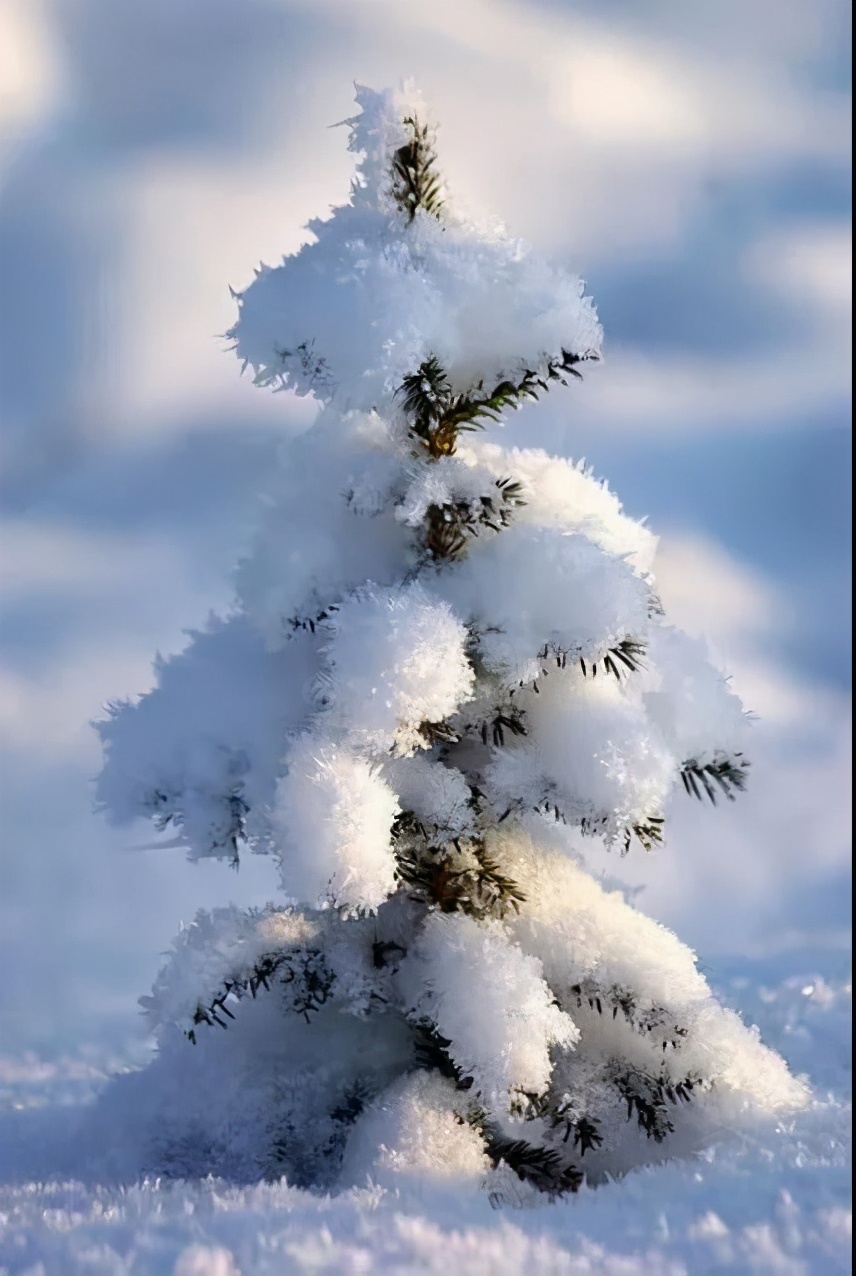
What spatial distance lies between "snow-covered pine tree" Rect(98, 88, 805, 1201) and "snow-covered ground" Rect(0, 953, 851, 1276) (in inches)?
13.3

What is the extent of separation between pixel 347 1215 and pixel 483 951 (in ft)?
2.86

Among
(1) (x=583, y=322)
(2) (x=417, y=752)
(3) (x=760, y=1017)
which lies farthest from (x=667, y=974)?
(3) (x=760, y=1017)

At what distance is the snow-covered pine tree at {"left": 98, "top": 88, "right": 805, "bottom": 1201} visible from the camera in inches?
155

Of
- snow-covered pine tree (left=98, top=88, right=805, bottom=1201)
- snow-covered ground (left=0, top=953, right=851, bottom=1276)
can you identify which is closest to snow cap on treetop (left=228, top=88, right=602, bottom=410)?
snow-covered pine tree (left=98, top=88, right=805, bottom=1201)

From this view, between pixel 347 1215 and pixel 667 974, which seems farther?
pixel 667 974

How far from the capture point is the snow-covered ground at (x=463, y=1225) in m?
3.31

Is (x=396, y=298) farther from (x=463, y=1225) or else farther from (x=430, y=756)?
(x=463, y=1225)

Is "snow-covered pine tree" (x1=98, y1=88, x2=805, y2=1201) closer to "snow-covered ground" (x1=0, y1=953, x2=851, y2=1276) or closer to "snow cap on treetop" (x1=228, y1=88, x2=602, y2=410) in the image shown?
"snow cap on treetop" (x1=228, y1=88, x2=602, y2=410)

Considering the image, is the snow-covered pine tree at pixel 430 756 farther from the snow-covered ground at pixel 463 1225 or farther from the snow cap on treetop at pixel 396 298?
the snow-covered ground at pixel 463 1225

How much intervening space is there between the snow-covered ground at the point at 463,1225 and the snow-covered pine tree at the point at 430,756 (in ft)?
1.11

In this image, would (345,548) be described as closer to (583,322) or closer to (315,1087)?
(583,322)

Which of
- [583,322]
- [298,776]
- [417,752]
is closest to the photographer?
[298,776]

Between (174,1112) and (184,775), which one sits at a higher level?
(184,775)

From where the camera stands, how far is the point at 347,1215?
140 inches
